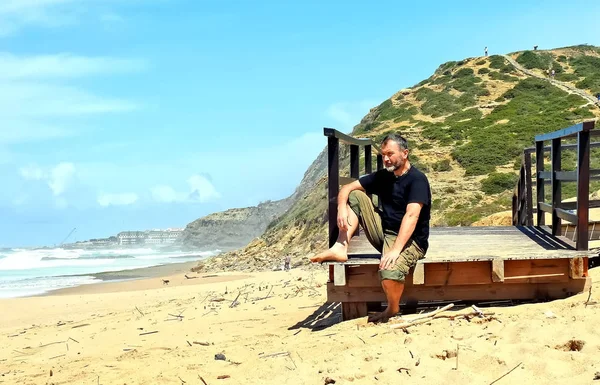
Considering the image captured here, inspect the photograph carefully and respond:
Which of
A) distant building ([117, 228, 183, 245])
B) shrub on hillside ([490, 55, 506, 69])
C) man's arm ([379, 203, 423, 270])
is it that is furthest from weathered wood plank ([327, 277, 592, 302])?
distant building ([117, 228, 183, 245])

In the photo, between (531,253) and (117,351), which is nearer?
(531,253)

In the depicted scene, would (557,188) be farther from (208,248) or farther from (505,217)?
(208,248)

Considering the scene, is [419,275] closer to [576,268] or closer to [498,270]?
[498,270]

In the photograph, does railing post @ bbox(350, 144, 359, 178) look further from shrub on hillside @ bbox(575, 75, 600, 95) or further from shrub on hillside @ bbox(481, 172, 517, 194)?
shrub on hillside @ bbox(575, 75, 600, 95)

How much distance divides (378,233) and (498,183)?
72.3 ft

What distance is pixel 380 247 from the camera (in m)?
6.28

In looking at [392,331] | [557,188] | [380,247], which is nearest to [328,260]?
[380,247]

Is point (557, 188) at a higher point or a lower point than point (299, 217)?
higher

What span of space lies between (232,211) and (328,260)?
69689mm

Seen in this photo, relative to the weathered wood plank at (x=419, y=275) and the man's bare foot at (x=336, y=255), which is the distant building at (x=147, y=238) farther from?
the weathered wood plank at (x=419, y=275)

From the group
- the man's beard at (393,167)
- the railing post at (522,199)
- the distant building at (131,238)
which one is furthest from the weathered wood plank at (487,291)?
the distant building at (131,238)

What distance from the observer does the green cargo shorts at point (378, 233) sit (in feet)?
19.5

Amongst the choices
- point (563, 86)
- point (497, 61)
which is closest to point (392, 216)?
point (563, 86)

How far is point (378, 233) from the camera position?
6207 millimetres
